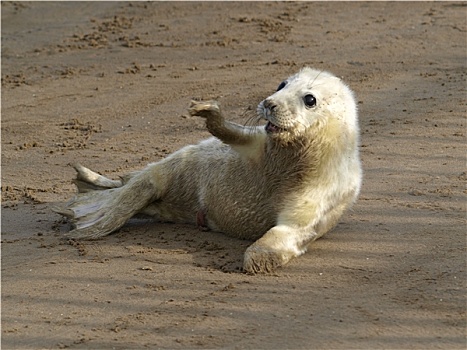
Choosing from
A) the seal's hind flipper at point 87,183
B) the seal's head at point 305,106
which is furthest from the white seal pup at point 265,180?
the seal's hind flipper at point 87,183

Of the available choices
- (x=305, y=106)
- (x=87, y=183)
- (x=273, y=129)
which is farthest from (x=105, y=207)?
(x=305, y=106)

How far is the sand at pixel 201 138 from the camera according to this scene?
206 inches

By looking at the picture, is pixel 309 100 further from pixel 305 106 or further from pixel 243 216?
pixel 243 216

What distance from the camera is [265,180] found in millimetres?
6281

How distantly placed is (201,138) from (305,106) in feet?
8.84

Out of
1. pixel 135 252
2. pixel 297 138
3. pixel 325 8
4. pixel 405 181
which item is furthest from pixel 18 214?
pixel 325 8

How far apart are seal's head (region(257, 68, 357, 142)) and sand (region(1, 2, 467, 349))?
0.76m

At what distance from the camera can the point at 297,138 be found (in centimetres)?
603

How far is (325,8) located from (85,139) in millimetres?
4228

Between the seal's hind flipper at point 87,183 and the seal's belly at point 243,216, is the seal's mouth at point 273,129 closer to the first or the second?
the seal's belly at point 243,216

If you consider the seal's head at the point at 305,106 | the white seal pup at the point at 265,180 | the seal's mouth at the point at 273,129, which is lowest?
the white seal pup at the point at 265,180

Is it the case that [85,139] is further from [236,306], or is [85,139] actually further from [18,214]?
[236,306]

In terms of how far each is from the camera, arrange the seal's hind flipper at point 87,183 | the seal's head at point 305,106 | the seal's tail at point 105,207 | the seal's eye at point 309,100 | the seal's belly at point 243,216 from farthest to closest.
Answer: the seal's hind flipper at point 87,183, the seal's tail at point 105,207, the seal's belly at point 243,216, the seal's eye at point 309,100, the seal's head at point 305,106

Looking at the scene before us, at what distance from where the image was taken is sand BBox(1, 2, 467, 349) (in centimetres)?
522
